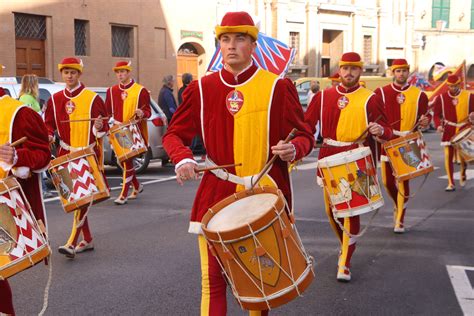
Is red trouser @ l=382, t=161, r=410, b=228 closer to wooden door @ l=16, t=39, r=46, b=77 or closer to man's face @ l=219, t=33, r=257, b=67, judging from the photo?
man's face @ l=219, t=33, r=257, b=67

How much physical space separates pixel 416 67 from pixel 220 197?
1727 inches

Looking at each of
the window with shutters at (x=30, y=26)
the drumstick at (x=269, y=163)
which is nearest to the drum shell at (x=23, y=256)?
the drumstick at (x=269, y=163)

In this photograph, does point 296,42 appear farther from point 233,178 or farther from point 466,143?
point 233,178

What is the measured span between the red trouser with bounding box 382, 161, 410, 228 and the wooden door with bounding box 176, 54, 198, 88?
19600 millimetres

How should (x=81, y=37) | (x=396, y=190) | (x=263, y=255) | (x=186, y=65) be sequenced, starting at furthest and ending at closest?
1. (x=186, y=65)
2. (x=81, y=37)
3. (x=396, y=190)
4. (x=263, y=255)

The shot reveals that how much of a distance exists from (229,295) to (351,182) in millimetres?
1354

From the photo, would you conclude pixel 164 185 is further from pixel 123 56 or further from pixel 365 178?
pixel 123 56

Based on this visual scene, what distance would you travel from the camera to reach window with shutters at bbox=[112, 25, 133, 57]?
23.9 m

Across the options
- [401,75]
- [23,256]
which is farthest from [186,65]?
[23,256]

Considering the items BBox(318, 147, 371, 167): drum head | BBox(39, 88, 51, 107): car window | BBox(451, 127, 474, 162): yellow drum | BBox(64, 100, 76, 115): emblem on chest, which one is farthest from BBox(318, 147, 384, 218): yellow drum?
BBox(39, 88, 51, 107): car window

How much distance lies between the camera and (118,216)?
29.6 ft

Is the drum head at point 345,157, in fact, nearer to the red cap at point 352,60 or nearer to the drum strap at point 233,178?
the red cap at point 352,60

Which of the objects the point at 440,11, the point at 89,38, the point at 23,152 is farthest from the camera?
the point at 440,11

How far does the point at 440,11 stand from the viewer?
154 feet
